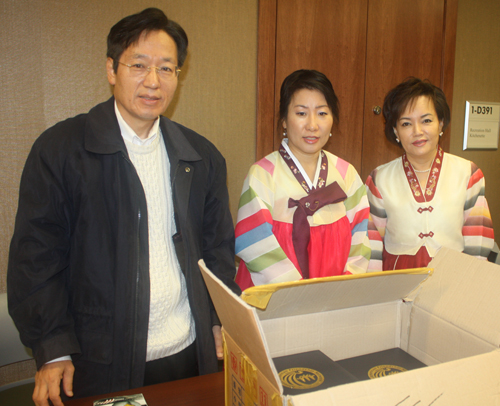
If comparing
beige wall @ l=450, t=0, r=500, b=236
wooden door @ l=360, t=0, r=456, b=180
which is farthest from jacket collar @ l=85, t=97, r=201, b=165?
beige wall @ l=450, t=0, r=500, b=236

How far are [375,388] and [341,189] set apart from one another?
130 centimetres

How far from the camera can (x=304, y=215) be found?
1676 millimetres

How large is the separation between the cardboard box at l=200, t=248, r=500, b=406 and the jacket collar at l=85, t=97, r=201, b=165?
0.60m

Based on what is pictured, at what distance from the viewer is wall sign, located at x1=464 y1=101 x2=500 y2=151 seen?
3.16m

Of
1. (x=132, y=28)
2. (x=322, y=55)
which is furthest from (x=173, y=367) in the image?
(x=322, y=55)

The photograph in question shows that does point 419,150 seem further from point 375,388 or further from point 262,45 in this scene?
point 375,388

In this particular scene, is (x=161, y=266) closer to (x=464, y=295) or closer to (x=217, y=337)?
(x=217, y=337)

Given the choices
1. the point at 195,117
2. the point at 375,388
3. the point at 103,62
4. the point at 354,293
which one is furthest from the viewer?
the point at 195,117

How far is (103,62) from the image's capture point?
2.07 metres

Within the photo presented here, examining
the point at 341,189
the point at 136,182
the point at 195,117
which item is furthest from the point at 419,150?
the point at 136,182

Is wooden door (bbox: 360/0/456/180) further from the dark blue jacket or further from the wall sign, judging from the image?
the dark blue jacket

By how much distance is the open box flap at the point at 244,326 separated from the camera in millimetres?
547

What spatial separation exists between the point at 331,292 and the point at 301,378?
17 centimetres

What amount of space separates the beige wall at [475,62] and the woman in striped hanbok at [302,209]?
5.97 ft
